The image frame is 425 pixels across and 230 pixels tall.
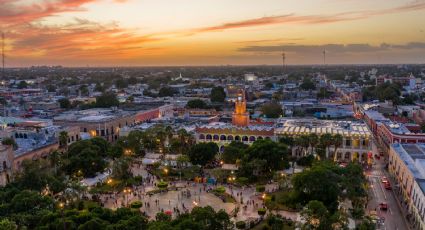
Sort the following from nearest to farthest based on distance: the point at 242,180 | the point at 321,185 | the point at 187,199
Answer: the point at 321,185 < the point at 187,199 < the point at 242,180

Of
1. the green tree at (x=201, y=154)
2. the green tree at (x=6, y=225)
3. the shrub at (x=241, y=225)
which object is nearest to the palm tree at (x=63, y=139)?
the green tree at (x=201, y=154)

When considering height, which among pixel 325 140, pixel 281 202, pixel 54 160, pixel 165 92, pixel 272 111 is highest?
pixel 165 92

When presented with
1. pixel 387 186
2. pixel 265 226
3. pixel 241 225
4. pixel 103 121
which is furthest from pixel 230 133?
pixel 265 226

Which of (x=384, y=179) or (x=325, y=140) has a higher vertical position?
(x=325, y=140)

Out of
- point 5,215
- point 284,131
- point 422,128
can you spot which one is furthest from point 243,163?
point 422,128

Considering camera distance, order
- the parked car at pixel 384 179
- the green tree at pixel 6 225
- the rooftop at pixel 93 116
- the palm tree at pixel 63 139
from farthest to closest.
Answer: the rooftop at pixel 93 116, the palm tree at pixel 63 139, the parked car at pixel 384 179, the green tree at pixel 6 225

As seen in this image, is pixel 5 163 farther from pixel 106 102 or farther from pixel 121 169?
pixel 106 102

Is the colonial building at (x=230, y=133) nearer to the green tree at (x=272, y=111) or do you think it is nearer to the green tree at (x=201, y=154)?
the green tree at (x=201, y=154)
